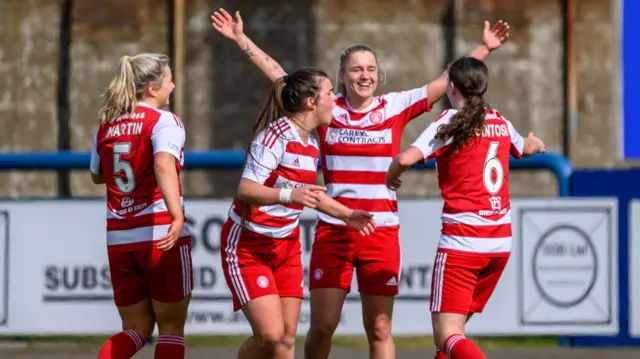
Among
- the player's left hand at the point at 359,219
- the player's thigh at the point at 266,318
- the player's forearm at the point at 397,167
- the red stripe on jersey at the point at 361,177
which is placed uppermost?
the player's forearm at the point at 397,167

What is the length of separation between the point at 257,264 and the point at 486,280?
3.91 ft

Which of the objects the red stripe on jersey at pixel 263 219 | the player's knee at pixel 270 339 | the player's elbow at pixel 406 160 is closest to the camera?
the player's elbow at pixel 406 160

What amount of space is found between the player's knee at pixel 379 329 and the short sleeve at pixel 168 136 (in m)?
1.44

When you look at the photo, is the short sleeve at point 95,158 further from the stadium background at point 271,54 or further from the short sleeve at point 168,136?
the stadium background at point 271,54

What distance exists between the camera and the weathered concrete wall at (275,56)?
38.7 feet

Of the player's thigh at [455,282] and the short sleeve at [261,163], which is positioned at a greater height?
the short sleeve at [261,163]

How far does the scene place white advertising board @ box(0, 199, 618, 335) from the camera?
9.20 meters

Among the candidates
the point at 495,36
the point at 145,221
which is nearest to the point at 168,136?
the point at 145,221

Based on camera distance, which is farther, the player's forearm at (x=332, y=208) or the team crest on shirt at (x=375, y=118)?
the team crest on shirt at (x=375, y=118)

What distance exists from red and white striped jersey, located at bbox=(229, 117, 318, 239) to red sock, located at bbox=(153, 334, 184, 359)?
2.31ft

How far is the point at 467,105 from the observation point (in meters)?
6.27

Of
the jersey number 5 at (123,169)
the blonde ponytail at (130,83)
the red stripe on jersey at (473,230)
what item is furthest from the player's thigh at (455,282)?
the blonde ponytail at (130,83)

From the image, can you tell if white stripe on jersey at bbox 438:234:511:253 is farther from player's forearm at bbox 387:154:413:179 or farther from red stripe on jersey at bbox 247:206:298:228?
red stripe on jersey at bbox 247:206:298:228

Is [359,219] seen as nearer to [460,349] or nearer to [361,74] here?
[460,349]
